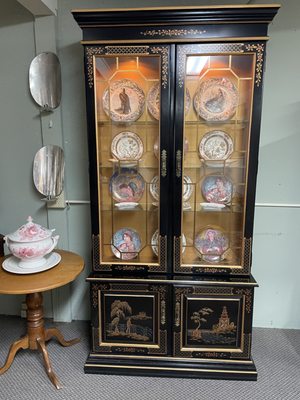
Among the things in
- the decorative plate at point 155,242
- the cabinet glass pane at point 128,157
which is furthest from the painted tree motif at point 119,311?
the decorative plate at point 155,242

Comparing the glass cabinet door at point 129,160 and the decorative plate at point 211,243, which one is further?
the decorative plate at point 211,243

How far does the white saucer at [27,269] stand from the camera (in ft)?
5.86

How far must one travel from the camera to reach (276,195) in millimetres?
2180

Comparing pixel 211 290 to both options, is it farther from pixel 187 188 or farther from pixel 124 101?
pixel 124 101

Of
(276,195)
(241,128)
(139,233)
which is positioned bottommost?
(139,233)

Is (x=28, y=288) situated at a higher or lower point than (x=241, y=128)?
lower

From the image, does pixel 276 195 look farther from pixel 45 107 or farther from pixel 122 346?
pixel 45 107

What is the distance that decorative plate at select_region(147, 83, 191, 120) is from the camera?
1816 millimetres

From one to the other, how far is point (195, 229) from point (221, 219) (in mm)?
182

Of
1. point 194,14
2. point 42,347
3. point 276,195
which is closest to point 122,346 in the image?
point 42,347

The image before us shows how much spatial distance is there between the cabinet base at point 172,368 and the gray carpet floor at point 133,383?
0.03m

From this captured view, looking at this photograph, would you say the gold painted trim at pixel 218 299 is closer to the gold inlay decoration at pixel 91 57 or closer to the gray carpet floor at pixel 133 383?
the gray carpet floor at pixel 133 383

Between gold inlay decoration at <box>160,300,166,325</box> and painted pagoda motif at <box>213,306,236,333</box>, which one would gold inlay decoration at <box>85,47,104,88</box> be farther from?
painted pagoda motif at <box>213,306,236,333</box>

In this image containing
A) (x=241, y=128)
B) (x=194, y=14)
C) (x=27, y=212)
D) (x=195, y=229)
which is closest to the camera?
(x=194, y=14)
